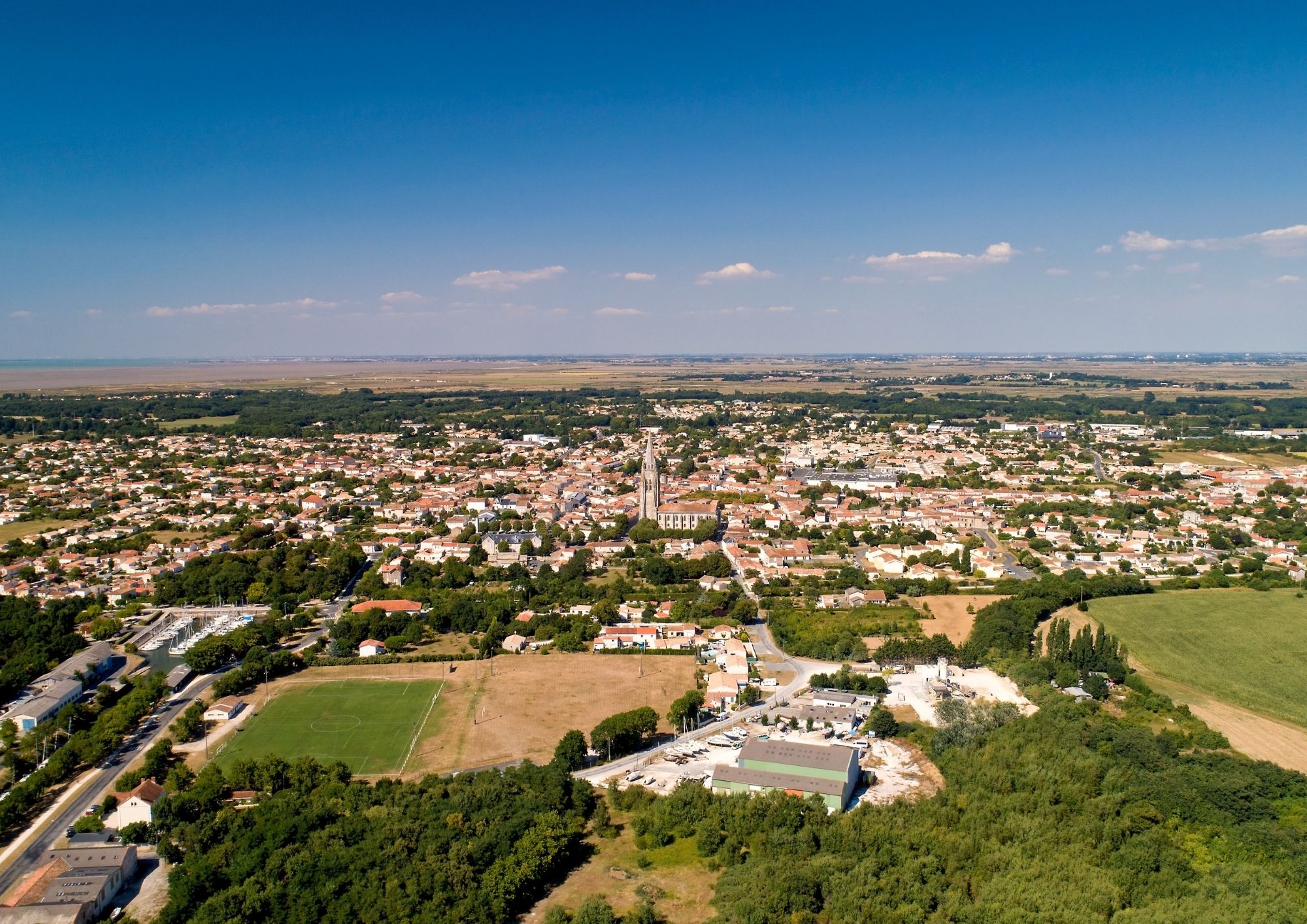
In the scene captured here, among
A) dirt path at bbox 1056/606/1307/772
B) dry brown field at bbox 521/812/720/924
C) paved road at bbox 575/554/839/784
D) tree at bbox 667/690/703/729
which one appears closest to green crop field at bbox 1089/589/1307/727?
dirt path at bbox 1056/606/1307/772

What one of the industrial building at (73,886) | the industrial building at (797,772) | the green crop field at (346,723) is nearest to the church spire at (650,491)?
the green crop field at (346,723)

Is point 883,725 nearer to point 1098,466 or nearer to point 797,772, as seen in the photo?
point 797,772

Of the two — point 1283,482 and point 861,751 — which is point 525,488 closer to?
point 861,751

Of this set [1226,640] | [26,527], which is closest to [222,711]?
[26,527]

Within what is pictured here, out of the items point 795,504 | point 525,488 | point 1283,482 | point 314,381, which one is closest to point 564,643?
point 795,504

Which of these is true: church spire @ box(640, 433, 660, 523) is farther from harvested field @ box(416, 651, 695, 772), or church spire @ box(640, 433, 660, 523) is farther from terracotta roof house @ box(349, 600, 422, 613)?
harvested field @ box(416, 651, 695, 772)

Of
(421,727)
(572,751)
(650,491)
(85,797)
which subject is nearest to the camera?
(85,797)
